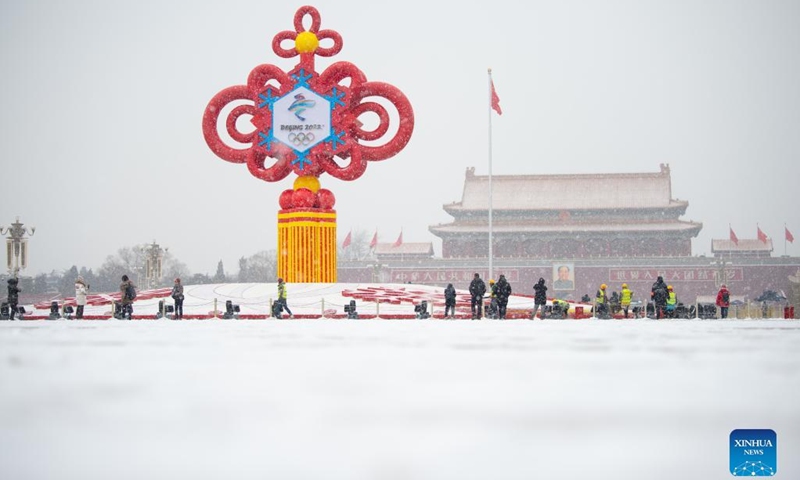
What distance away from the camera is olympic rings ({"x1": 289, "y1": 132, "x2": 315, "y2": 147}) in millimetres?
25984

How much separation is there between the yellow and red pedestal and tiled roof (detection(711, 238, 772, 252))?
104ft

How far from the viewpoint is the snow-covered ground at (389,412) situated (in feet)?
15.8

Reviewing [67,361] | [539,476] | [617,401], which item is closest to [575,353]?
[617,401]

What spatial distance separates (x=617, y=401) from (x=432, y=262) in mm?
44735

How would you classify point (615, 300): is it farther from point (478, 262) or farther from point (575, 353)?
point (478, 262)

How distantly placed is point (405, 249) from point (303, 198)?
31212 mm

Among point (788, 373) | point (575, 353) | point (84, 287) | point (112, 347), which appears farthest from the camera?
point (84, 287)

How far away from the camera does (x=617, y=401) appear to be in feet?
21.4

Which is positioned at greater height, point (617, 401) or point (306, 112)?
point (306, 112)

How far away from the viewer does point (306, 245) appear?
2605cm

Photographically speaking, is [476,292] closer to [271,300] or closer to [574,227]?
[271,300]

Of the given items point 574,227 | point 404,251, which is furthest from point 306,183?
point 404,251

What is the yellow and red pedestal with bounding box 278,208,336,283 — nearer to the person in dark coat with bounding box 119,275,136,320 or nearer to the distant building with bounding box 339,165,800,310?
the person in dark coat with bounding box 119,275,136,320

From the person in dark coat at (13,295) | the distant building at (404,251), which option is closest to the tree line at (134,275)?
the distant building at (404,251)
